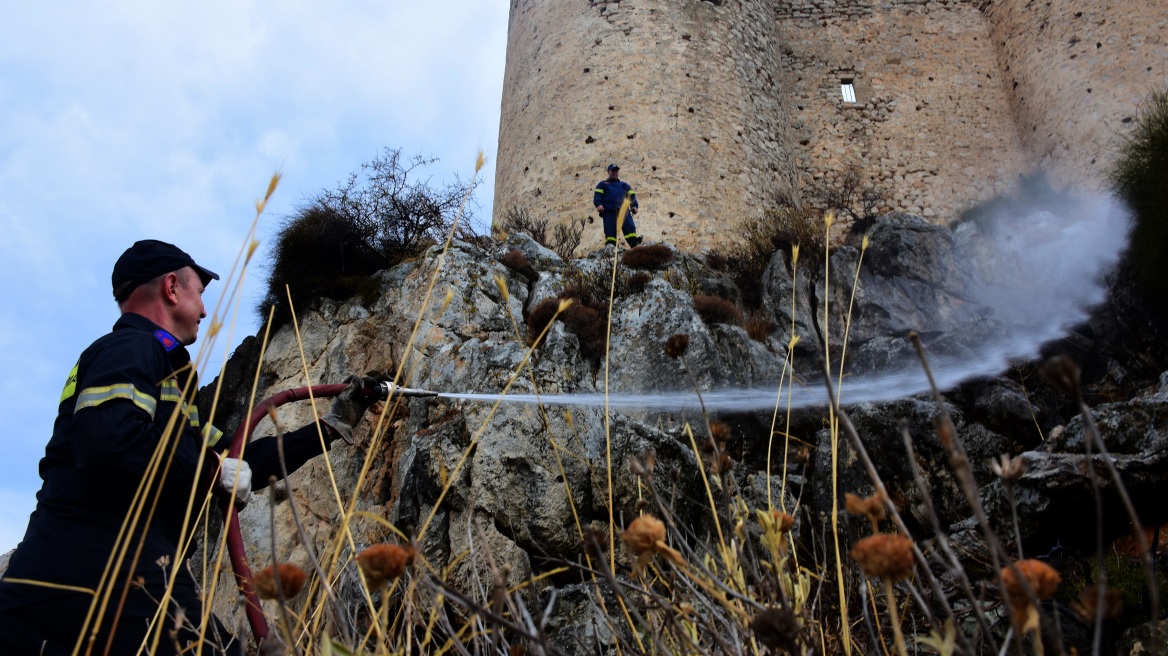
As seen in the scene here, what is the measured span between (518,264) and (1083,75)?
8.76 m

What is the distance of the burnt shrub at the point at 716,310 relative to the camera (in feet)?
24.2

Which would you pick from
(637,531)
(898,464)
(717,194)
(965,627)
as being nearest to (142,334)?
(637,531)

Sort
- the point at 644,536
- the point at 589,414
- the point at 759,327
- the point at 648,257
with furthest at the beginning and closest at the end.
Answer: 1. the point at 648,257
2. the point at 759,327
3. the point at 589,414
4. the point at 644,536

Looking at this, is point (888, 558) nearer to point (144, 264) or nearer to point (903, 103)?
point (144, 264)

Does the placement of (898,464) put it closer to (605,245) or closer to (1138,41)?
(605,245)

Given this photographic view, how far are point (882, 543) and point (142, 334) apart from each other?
7.09 ft

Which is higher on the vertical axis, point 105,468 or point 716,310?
point 716,310

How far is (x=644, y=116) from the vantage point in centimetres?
1050

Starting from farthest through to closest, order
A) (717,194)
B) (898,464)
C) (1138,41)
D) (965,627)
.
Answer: (1138,41) → (717,194) → (898,464) → (965,627)

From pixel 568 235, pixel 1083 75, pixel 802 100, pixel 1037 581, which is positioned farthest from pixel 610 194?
pixel 1037 581

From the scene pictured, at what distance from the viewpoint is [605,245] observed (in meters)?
9.65

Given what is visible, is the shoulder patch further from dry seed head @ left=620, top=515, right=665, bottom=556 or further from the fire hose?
dry seed head @ left=620, top=515, right=665, bottom=556

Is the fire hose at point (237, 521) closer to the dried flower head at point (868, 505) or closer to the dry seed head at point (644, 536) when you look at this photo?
the dry seed head at point (644, 536)

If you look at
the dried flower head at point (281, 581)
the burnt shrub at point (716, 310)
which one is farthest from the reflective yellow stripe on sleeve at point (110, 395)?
the burnt shrub at point (716, 310)
